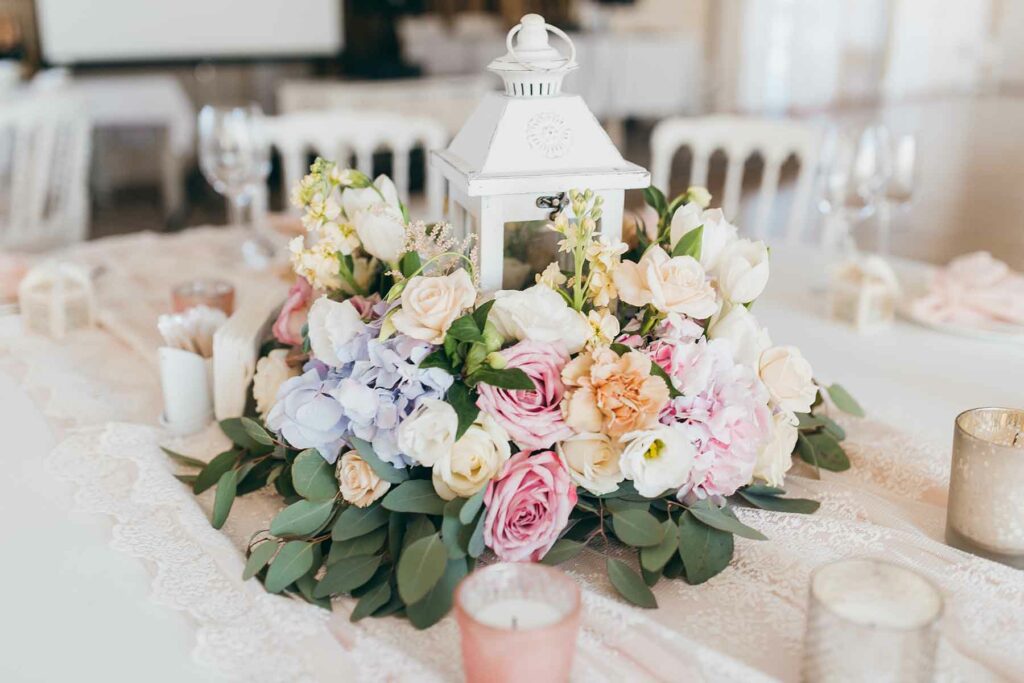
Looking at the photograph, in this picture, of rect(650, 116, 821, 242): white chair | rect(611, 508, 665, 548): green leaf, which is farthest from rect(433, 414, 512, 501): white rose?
rect(650, 116, 821, 242): white chair

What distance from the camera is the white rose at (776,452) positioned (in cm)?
89

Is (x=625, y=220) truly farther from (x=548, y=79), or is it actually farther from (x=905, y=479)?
(x=905, y=479)

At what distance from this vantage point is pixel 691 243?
0.90m

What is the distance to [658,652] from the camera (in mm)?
713

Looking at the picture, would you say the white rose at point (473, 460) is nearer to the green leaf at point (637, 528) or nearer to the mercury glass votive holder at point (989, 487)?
the green leaf at point (637, 528)

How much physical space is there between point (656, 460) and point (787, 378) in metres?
0.16

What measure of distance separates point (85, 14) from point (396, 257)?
21.3 feet

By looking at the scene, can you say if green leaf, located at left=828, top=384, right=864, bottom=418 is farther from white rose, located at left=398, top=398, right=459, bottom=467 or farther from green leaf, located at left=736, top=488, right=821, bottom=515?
white rose, located at left=398, top=398, right=459, bottom=467

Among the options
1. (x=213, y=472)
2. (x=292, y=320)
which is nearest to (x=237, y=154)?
(x=292, y=320)

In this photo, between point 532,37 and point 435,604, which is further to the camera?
point 532,37

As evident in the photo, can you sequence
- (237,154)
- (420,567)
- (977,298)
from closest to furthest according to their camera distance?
(420,567) < (977,298) < (237,154)

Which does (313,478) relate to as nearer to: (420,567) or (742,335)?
(420,567)

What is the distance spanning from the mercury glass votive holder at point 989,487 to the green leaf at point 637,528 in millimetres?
250

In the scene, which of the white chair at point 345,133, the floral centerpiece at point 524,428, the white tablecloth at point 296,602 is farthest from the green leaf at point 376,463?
the white chair at point 345,133
